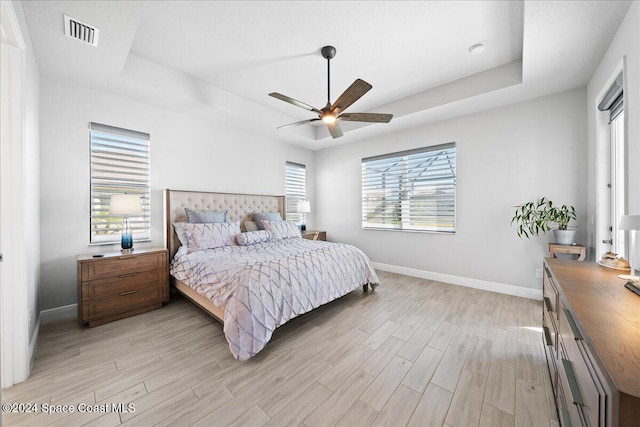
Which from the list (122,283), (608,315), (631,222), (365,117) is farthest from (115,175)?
(631,222)

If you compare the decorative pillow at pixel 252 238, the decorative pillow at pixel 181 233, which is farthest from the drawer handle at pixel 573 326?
the decorative pillow at pixel 181 233

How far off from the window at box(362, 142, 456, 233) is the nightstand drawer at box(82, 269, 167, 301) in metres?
3.52

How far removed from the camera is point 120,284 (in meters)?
2.63

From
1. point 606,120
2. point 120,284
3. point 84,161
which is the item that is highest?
point 606,120

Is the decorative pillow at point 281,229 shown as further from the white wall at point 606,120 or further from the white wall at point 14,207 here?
the white wall at point 606,120

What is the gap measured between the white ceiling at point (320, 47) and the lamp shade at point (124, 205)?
129 centimetres

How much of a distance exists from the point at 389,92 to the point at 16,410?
4560 mm

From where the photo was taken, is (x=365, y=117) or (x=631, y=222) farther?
(x=365, y=117)

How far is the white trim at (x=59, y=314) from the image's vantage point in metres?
2.56

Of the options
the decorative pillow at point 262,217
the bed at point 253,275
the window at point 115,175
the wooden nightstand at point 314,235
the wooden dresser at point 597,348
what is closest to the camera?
the wooden dresser at point 597,348

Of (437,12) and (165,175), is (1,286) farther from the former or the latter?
(437,12)

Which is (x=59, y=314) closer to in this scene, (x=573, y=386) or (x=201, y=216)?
(x=201, y=216)

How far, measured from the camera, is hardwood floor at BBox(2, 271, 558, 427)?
1447 mm

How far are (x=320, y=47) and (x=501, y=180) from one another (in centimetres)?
293
